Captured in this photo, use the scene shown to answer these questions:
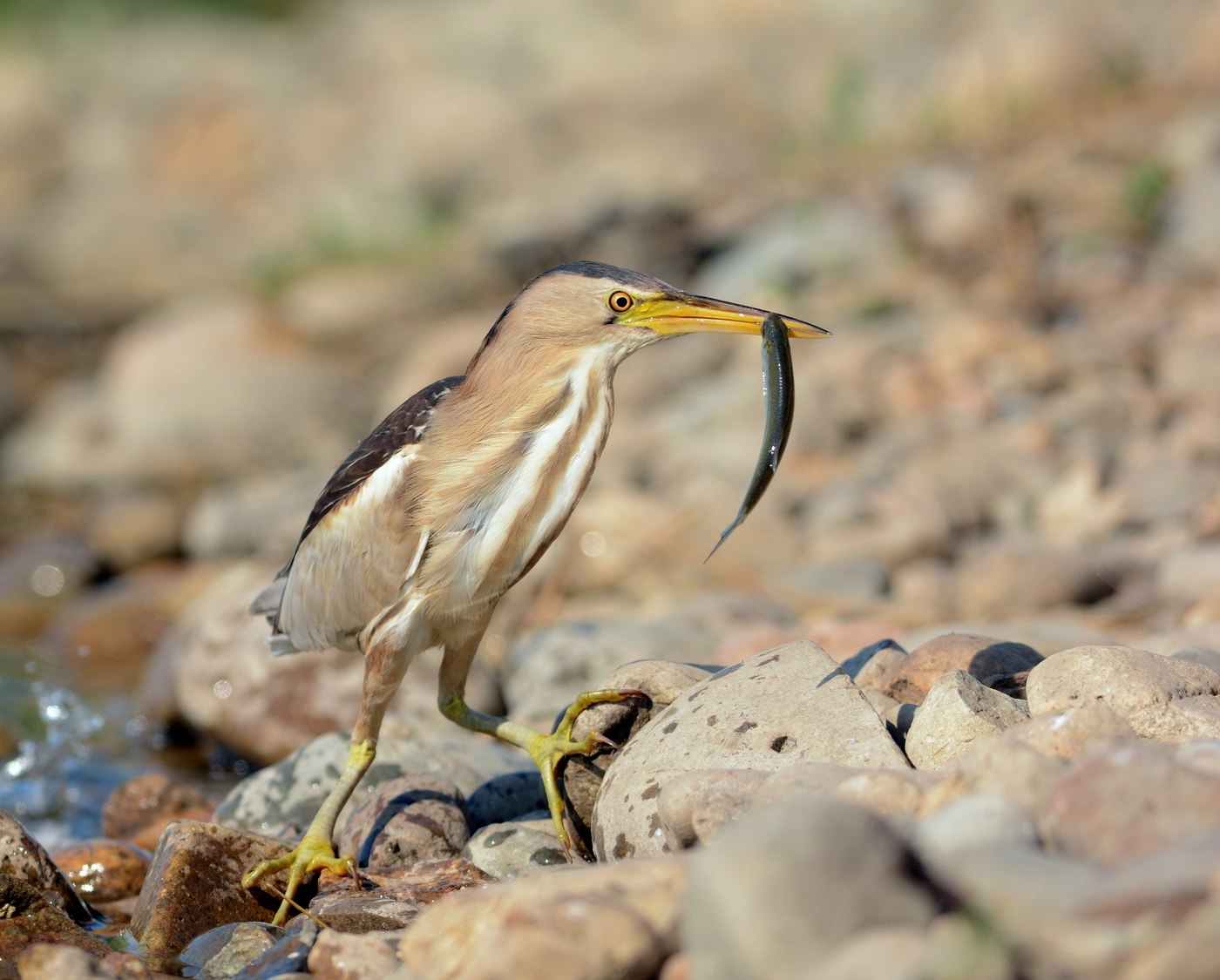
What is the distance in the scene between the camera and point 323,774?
220 inches

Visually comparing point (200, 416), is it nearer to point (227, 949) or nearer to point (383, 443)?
point (383, 443)

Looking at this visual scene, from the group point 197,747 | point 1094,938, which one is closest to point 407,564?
point 1094,938

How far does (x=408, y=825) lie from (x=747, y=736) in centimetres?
135

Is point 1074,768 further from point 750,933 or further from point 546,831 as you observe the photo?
point 546,831

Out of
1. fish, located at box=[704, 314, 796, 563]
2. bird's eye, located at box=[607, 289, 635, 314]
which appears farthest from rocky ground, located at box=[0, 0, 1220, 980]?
bird's eye, located at box=[607, 289, 635, 314]

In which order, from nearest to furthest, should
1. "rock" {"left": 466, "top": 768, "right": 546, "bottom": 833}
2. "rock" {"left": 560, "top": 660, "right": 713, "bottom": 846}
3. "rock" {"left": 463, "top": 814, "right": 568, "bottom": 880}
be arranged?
"rock" {"left": 463, "top": 814, "right": 568, "bottom": 880}
"rock" {"left": 560, "top": 660, "right": 713, "bottom": 846}
"rock" {"left": 466, "top": 768, "right": 546, "bottom": 833}

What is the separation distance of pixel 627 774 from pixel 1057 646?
229 centimetres

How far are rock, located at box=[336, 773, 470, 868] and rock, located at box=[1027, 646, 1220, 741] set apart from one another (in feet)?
6.35

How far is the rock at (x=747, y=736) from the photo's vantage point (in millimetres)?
3746

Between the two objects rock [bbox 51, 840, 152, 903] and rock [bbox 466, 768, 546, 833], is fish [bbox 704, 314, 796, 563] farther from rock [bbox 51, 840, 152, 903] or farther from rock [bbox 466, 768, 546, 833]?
rock [bbox 51, 840, 152, 903]

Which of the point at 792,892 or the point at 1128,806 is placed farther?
the point at 1128,806

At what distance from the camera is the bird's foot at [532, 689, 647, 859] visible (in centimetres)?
446

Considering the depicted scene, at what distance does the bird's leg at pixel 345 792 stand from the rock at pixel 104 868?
2.87 ft

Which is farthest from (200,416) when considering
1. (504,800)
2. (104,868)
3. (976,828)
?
(976,828)
